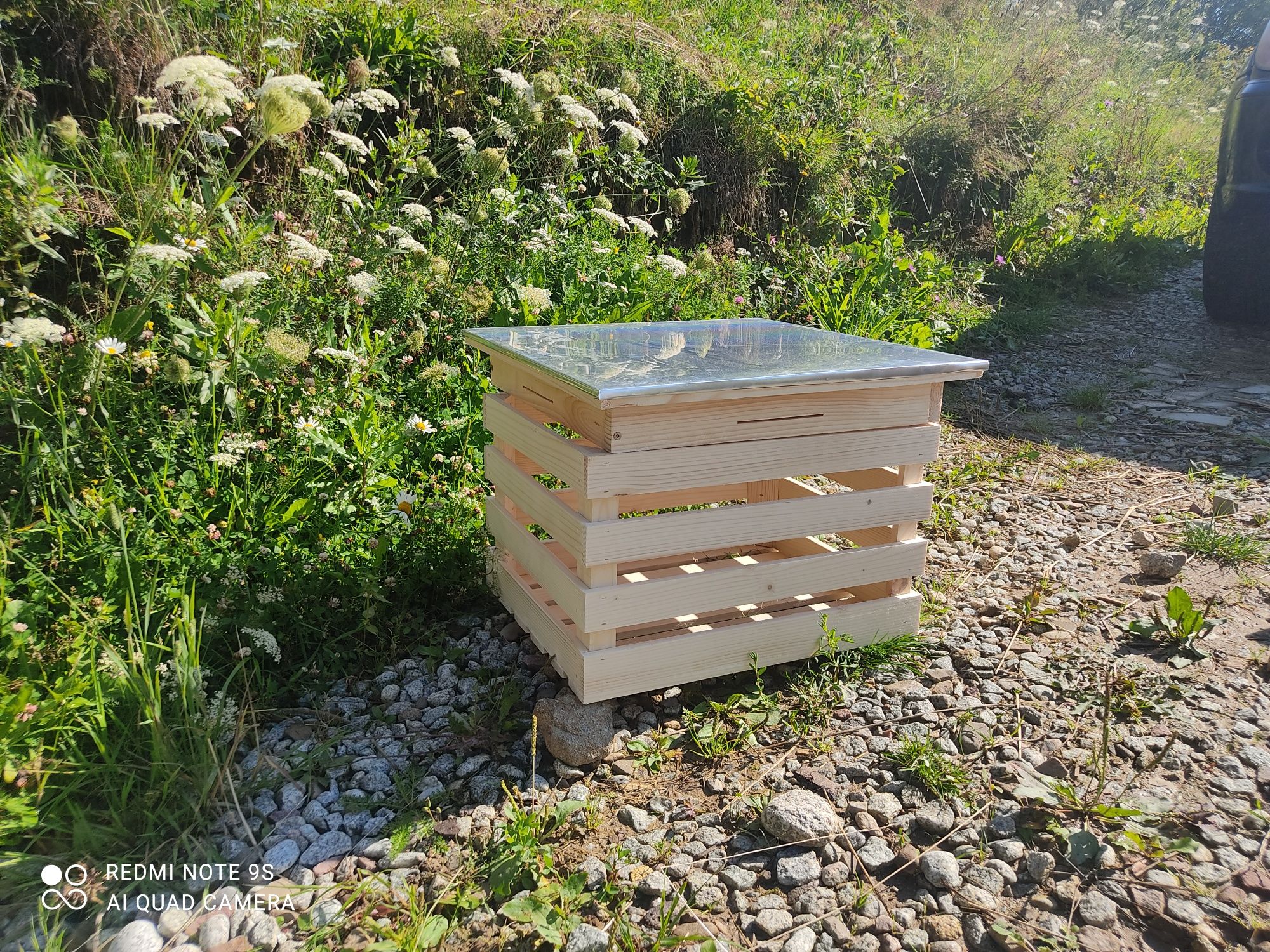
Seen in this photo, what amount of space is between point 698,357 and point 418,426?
1.09 metres

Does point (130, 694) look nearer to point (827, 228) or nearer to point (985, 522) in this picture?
point (985, 522)

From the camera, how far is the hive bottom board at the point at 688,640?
229cm

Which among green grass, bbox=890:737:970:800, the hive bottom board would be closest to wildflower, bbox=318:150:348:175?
the hive bottom board

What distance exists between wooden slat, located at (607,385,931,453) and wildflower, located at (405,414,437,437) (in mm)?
1079

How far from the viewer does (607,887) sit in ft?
5.85

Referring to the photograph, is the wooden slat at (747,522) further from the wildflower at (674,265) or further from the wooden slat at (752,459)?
the wildflower at (674,265)

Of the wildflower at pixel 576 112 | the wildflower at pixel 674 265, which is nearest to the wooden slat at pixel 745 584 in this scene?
the wildflower at pixel 674 265

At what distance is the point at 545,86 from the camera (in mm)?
3832

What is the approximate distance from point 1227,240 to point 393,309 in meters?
5.23

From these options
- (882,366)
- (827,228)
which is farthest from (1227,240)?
(882,366)

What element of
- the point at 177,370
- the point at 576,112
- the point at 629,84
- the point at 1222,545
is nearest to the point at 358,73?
the point at 576,112

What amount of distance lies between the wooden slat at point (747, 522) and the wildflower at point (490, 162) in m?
1.93

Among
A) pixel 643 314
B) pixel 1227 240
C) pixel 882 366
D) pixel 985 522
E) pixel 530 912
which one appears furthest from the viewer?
pixel 1227 240

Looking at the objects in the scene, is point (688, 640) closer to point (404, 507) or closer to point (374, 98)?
point (404, 507)
